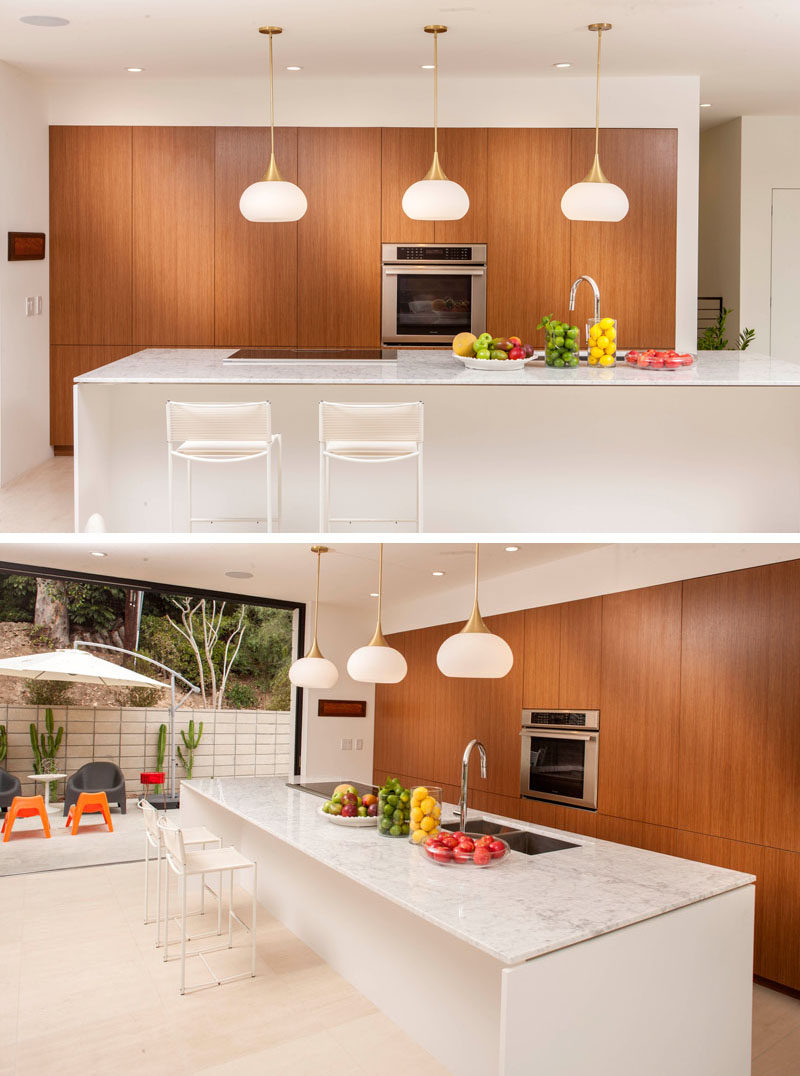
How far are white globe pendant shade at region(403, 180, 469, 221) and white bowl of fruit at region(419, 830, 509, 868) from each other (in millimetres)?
2878

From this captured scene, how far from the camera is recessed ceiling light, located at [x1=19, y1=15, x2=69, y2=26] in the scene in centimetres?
514

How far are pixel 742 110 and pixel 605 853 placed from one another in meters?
5.46

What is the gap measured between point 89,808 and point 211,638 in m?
2.91

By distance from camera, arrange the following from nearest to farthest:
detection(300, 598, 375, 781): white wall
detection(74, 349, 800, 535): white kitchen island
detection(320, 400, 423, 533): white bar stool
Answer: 1. detection(320, 400, 423, 533): white bar stool
2. detection(74, 349, 800, 535): white kitchen island
3. detection(300, 598, 375, 781): white wall

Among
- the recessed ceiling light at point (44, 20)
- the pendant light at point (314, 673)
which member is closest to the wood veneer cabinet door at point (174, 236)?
the recessed ceiling light at point (44, 20)

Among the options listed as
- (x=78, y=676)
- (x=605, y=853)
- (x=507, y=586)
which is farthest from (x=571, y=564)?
(x=78, y=676)

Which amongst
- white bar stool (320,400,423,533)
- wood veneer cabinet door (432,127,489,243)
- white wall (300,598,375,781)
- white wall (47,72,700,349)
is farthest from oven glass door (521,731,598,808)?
wood veneer cabinet door (432,127,489,243)

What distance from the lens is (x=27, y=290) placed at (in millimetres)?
6281

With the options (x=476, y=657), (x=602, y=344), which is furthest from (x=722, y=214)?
(x=476, y=657)

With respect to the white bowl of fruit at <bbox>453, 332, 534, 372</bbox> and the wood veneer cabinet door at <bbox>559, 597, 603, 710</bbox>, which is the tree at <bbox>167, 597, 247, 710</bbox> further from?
the white bowl of fruit at <bbox>453, 332, 534, 372</bbox>

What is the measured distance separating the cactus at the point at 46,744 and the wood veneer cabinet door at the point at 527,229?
15.4ft

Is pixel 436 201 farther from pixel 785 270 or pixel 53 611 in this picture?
pixel 53 611

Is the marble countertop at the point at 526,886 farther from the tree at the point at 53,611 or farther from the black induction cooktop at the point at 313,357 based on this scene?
the tree at the point at 53,611

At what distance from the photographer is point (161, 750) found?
28.6 ft
